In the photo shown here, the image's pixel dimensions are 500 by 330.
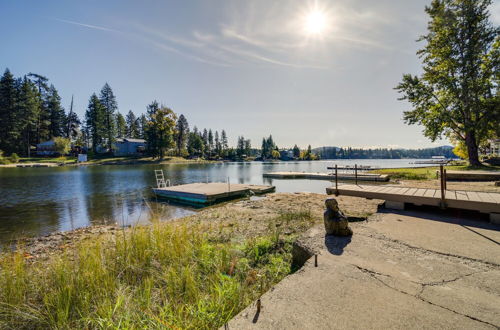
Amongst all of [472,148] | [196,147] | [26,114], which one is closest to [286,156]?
[196,147]

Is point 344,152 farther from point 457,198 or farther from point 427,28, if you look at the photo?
point 457,198

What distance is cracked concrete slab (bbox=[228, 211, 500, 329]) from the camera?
1923mm

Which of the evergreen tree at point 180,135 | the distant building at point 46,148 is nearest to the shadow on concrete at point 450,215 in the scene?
the evergreen tree at point 180,135

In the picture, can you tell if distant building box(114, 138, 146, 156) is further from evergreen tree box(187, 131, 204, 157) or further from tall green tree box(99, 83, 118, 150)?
evergreen tree box(187, 131, 204, 157)

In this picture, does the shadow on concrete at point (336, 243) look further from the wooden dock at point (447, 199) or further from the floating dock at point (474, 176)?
the floating dock at point (474, 176)

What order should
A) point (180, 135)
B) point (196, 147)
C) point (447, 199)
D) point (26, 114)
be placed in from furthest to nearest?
1. point (196, 147)
2. point (180, 135)
3. point (26, 114)
4. point (447, 199)

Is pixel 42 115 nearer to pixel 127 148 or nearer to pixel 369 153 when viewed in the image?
pixel 127 148

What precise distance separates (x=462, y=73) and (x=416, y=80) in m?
3.49

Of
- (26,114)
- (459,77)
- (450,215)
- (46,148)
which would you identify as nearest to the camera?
(450,215)

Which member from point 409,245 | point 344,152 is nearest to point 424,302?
point 409,245

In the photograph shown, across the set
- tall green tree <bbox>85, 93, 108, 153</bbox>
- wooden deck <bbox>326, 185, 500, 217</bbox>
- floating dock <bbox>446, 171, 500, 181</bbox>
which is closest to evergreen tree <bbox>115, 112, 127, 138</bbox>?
tall green tree <bbox>85, 93, 108, 153</bbox>

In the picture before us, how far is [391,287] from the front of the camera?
2.40 metres

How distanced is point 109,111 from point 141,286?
269ft

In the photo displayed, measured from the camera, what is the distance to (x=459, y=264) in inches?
113
